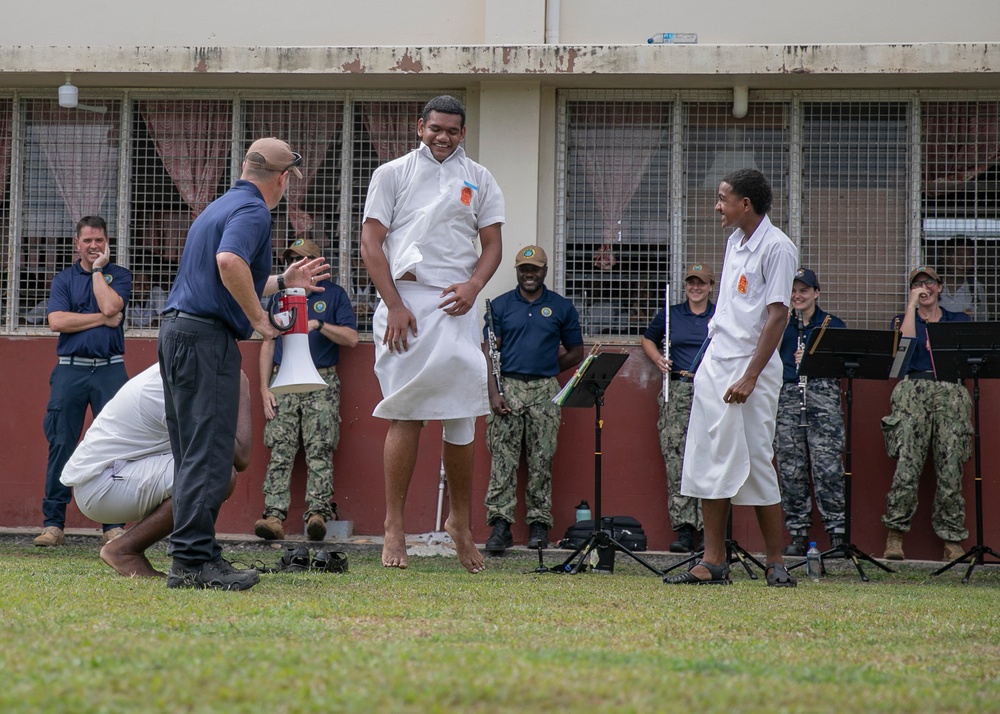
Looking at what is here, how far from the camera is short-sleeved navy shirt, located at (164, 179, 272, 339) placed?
5.23 meters

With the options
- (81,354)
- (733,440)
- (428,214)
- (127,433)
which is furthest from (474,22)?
(127,433)

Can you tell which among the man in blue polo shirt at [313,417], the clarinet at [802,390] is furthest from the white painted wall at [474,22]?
the clarinet at [802,390]

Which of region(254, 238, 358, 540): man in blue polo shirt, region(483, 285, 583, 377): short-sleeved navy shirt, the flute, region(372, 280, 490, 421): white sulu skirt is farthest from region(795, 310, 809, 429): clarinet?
region(372, 280, 490, 421): white sulu skirt

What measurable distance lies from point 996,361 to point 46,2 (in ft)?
27.6

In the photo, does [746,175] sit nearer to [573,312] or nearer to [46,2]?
[573,312]

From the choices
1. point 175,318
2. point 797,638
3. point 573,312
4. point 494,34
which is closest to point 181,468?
point 175,318

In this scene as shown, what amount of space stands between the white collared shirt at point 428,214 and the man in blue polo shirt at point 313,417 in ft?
10.6

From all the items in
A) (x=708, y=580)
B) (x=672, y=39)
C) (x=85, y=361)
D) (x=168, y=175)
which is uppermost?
(x=672, y=39)

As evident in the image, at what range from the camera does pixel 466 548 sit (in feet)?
21.6

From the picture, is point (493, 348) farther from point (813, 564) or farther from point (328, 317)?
point (813, 564)

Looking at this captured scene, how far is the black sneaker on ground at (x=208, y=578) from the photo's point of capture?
512 cm

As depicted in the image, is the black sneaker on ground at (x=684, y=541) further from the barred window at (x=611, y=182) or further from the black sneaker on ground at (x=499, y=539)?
the barred window at (x=611, y=182)

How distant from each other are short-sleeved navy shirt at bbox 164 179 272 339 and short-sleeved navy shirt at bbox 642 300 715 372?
488 centimetres

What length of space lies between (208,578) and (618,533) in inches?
177
